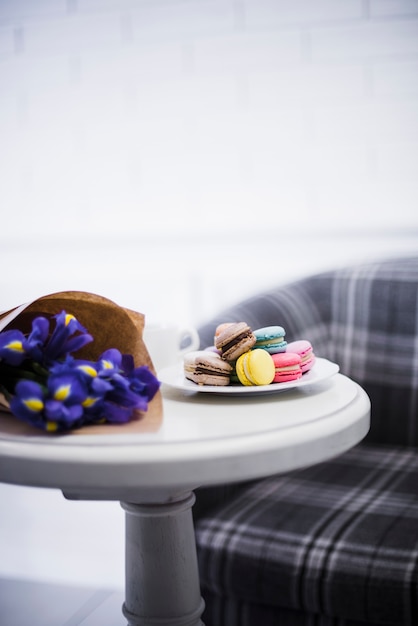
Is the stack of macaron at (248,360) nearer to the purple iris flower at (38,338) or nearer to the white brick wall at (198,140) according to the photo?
the purple iris flower at (38,338)

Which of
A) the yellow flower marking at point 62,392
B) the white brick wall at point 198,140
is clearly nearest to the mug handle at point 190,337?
the yellow flower marking at point 62,392

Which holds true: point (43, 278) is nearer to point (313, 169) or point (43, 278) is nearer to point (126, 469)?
point (313, 169)

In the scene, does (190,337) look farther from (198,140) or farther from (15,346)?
(198,140)

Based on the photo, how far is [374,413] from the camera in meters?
1.56

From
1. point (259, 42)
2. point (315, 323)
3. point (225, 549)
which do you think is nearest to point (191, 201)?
point (259, 42)

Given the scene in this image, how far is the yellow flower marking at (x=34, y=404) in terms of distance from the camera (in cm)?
60

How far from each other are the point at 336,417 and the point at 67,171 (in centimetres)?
Answer: 193

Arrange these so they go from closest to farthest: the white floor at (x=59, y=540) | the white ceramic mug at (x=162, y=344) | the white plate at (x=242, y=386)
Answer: the white plate at (x=242, y=386) < the white ceramic mug at (x=162, y=344) < the white floor at (x=59, y=540)

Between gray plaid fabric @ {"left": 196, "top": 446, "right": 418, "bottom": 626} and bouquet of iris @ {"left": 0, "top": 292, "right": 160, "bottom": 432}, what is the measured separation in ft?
1.72

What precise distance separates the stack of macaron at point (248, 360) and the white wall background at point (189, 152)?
1081 millimetres

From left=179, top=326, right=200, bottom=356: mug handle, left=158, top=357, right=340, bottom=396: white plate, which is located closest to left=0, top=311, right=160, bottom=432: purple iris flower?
left=158, top=357, right=340, bottom=396: white plate

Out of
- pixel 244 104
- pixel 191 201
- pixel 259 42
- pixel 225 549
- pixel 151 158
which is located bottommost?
pixel 225 549

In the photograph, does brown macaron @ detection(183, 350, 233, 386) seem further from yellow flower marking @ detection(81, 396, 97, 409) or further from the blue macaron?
yellow flower marking @ detection(81, 396, 97, 409)

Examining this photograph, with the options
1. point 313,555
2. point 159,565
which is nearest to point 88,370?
point 159,565
